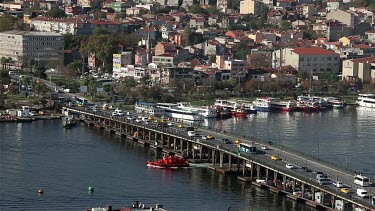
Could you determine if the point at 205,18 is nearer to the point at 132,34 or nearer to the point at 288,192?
the point at 132,34

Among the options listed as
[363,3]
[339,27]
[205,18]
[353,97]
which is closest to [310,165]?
[353,97]

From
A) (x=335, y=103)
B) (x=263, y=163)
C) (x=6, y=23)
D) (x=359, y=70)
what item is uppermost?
(x=6, y=23)

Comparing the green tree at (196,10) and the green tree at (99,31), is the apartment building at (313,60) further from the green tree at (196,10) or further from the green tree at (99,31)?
the green tree at (196,10)

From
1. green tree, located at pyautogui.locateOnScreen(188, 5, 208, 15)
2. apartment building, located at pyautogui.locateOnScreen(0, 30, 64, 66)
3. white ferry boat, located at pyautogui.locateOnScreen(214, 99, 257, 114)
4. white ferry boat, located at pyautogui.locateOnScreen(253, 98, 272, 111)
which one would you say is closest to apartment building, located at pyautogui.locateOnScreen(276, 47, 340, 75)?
white ferry boat, located at pyautogui.locateOnScreen(253, 98, 272, 111)

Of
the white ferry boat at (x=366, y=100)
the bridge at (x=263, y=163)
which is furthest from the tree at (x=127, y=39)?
the bridge at (x=263, y=163)

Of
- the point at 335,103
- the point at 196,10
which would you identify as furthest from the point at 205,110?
the point at 196,10

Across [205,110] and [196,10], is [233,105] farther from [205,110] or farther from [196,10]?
[196,10]
